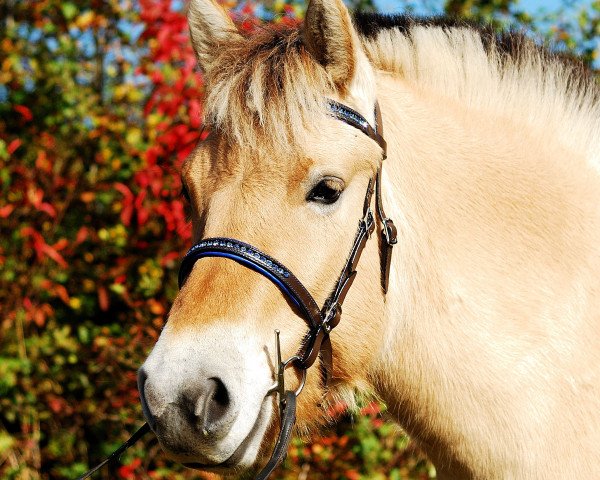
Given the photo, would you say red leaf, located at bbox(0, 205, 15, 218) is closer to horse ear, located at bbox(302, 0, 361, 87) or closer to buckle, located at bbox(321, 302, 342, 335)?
horse ear, located at bbox(302, 0, 361, 87)

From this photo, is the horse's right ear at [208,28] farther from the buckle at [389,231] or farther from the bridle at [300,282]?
the buckle at [389,231]

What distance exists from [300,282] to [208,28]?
0.97 metres

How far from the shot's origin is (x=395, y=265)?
217cm

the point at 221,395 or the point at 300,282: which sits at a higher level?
the point at 300,282

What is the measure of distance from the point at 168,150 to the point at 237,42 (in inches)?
83.2

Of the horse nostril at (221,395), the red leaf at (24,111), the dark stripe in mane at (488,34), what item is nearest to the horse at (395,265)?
the horse nostril at (221,395)

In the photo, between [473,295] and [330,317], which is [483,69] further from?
[330,317]

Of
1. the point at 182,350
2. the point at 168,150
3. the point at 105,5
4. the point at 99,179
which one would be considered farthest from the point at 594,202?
the point at 105,5

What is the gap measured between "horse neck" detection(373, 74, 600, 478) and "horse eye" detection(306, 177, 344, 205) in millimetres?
221

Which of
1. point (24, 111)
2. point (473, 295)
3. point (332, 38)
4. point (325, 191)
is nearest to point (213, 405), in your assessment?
point (325, 191)

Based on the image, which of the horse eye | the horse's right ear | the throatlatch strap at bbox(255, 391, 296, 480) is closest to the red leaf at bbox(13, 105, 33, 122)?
the horse's right ear

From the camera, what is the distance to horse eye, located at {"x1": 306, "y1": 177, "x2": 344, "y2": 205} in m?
2.00

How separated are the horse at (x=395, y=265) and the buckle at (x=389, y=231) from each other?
39mm

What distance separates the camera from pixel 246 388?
72.5 inches
